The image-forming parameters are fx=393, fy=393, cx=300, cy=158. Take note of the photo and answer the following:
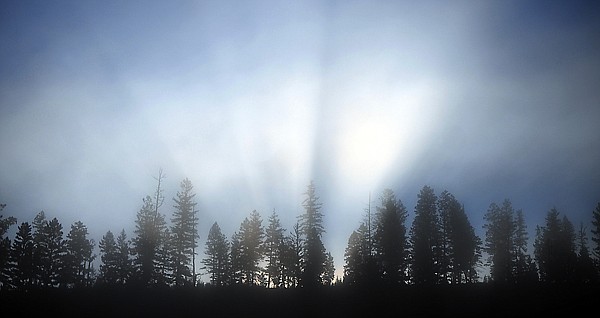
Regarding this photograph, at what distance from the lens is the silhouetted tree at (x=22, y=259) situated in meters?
52.6

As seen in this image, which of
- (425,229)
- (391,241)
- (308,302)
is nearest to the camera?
(308,302)

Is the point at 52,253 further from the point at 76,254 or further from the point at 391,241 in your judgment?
the point at 391,241

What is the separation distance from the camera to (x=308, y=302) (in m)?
37.3

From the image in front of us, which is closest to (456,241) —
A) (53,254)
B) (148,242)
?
(148,242)

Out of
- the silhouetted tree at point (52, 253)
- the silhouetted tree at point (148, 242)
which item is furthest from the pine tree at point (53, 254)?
the silhouetted tree at point (148, 242)

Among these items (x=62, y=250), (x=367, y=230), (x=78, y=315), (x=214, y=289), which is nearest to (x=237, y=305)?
(x=214, y=289)

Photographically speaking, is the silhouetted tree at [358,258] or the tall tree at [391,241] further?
the tall tree at [391,241]

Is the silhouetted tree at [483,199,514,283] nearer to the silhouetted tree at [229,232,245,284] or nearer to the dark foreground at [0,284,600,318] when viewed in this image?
the dark foreground at [0,284,600,318]

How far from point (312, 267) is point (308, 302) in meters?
4.01

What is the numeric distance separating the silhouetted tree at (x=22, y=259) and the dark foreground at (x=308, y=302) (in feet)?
65.3

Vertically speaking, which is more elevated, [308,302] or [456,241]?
[456,241]

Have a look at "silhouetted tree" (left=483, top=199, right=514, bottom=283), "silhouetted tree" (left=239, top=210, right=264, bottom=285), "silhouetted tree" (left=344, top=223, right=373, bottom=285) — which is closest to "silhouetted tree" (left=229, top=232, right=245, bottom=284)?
"silhouetted tree" (left=239, top=210, right=264, bottom=285)

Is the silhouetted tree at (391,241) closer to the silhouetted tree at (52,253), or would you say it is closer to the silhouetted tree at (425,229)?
the silhouetted tree at (425,229)

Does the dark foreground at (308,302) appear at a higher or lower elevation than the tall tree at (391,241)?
lower
